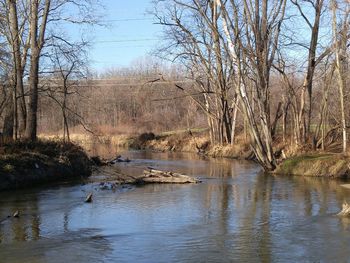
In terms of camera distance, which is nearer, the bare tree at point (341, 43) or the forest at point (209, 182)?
the forest at point (209, 182)

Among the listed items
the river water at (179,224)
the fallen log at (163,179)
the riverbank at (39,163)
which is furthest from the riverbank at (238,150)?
the riverbank at (39,163)

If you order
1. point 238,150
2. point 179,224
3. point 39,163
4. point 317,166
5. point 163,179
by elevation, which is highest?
point 238,150

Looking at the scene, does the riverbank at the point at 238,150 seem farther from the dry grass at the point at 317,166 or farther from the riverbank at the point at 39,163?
the riverbank at the point at 39,163

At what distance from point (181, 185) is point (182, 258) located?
1010 cm

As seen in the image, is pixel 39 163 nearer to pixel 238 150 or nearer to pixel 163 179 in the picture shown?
pixel 163 179

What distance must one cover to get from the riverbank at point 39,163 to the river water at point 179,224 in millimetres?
919

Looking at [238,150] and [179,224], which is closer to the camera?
[179,224]

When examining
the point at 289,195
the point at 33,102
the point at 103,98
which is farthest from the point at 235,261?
the point at 103,98

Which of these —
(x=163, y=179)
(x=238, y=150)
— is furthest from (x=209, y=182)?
(x=238, y=150)

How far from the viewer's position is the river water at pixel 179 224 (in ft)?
31.4

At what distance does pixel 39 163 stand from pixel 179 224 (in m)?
10.2

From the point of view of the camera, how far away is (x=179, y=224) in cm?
1220

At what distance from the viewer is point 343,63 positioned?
84.3 feet

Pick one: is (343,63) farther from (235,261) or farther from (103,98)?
(103,98)
